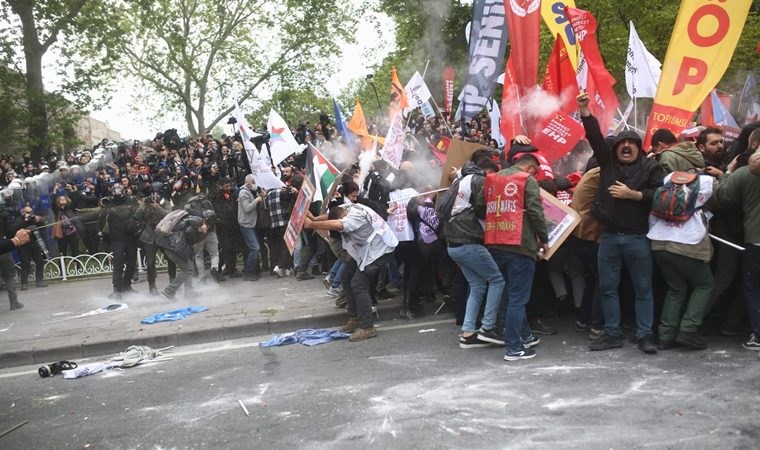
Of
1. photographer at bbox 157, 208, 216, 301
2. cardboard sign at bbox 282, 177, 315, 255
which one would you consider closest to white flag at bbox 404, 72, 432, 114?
photographer at bbox 157, 208, 216, 301

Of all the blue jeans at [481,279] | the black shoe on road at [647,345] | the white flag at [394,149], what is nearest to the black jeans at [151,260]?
the white flag at [394,149]

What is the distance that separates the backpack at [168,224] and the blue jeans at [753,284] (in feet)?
24.4

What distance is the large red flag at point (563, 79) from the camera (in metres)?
7.11

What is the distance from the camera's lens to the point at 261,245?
36.1 feet

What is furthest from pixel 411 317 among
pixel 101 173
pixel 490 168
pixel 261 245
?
pixel 101 173

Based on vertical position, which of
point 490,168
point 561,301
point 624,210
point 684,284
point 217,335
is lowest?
point 217,335

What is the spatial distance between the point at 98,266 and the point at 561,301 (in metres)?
9.39

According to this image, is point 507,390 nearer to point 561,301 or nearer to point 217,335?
point 561,301

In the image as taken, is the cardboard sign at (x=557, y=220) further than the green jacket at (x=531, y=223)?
Yes

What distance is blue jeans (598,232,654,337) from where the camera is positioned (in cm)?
507

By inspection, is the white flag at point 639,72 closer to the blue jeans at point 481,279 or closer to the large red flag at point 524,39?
the large red flag at point 524,39

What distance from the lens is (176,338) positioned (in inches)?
276

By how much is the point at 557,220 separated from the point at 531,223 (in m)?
0.49

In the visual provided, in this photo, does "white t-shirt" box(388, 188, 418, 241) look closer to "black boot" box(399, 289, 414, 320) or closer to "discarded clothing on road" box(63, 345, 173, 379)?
"black boot" box(399, 289, 414, 320)
